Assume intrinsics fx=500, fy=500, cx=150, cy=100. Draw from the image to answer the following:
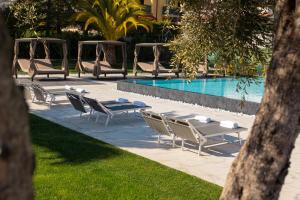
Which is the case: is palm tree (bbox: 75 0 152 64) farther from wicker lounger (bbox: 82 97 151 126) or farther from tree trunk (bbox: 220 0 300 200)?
tree trunk (bbox: 220 0 300 200)

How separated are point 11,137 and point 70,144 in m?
8.68

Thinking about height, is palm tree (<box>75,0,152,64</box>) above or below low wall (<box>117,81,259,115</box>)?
above

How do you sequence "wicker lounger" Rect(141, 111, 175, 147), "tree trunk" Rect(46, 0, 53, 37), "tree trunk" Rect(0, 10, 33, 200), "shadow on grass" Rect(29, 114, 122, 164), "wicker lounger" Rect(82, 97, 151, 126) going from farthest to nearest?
"tree trunk" Rect(46, 0, 53, 37) < "wicker lounger" Rect(82, 97, 151, 126) < "wicker lounger" Rect(141, 111, 175, 147) < "shadow on grass" Rect(29, 114, 122, 164) < "tree trunk" Rect(0, 10, 33, 200)

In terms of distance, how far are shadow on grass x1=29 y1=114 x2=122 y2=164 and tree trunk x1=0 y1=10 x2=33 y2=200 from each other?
23.5ft

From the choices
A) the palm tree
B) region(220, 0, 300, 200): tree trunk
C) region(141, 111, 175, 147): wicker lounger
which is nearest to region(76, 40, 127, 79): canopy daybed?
the palm tree

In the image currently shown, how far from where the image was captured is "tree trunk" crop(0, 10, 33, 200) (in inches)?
56.3

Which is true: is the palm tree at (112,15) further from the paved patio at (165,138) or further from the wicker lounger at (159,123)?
the wicker lounger at (159,123)

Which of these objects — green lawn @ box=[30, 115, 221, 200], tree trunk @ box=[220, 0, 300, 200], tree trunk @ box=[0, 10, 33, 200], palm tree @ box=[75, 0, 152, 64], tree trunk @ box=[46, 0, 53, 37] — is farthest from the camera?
tree trunk @ box=[46, 0, 53, 37]

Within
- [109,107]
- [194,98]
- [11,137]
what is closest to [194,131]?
[109,107]

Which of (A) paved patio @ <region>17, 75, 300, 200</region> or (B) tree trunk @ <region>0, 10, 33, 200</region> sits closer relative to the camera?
(B) tree trunk @ <region>0, 10, 33, 200</region>

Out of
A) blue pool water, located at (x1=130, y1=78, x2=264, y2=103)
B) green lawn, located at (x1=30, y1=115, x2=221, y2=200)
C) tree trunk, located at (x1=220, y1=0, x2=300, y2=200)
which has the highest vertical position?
tree trunk, located at (x1=220, y1=0, x2=300, y2=200)

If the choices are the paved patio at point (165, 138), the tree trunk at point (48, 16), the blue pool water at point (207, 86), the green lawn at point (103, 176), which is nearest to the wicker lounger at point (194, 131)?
the paved patio at point (165, 138)

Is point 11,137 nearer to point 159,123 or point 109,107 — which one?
point 159,123

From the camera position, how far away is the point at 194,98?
16703 mm
